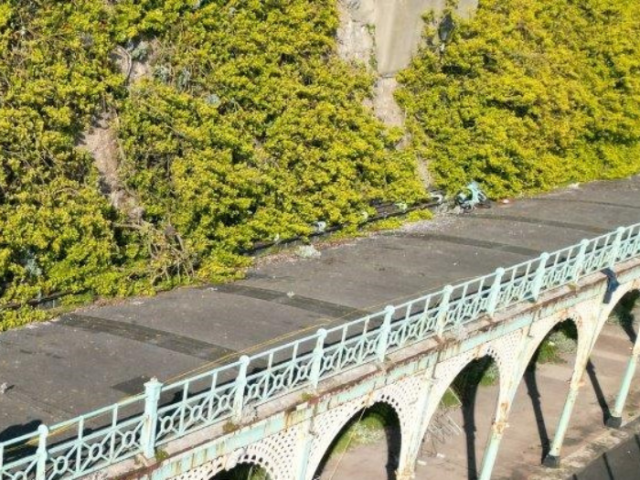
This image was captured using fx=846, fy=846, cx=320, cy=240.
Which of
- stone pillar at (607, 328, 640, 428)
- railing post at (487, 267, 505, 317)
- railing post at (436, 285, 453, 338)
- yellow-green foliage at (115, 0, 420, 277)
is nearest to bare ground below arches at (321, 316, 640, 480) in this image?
stone pillar at (607, 328, 640, 428)

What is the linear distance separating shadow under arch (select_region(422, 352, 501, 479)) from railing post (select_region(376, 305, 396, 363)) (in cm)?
495

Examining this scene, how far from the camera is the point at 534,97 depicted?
20375mm

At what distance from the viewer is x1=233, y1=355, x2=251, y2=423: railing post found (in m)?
7.84

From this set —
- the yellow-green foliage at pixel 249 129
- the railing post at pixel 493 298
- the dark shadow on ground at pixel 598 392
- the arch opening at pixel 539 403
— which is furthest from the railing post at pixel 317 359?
the dark shadow on ground at pixel 598 392

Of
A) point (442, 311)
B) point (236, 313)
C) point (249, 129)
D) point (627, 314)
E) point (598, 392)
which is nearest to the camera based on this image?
point (442, 311)

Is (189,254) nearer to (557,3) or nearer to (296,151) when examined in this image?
(296,151)

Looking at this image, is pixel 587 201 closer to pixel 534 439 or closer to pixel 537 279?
pixel 534 439

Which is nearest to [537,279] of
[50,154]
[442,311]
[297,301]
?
[442,311]

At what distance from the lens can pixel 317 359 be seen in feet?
28.2

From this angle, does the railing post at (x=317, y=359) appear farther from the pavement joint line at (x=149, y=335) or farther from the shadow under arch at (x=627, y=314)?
the shadow under arch at (x=627, y=314)

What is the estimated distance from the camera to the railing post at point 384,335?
9.37m

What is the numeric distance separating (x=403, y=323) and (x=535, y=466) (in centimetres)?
632

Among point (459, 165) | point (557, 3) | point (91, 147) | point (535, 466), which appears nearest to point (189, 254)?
point (91, 147)

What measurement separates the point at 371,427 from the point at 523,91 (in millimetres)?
9476
